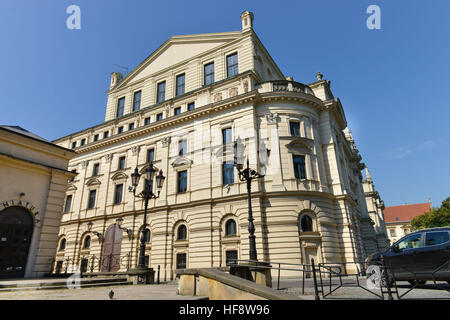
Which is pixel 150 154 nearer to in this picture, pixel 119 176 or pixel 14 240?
pixel 119 176

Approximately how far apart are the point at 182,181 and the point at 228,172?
17.0 ft

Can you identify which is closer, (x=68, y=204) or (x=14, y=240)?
(x=14, y=240)

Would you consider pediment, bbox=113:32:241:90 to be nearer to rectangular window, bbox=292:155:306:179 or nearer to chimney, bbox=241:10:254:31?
chimney, bbox=241:10:254:31

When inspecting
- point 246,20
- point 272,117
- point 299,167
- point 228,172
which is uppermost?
point 246,20

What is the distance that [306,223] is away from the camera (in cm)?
2108

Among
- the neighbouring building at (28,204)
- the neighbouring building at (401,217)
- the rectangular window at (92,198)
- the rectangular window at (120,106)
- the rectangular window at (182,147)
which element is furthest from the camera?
the neighbouring building at (401,217)

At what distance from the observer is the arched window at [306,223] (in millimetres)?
20906

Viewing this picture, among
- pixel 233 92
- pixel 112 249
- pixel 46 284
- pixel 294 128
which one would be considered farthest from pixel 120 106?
pixel 46 284

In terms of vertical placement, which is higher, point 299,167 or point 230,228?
point 299,167

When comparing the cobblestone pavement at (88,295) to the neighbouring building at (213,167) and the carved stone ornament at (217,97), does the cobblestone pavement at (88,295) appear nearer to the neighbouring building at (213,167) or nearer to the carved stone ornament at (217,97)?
the neighbouring building at (213,167)

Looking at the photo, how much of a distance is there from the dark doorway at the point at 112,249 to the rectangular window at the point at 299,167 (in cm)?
1872

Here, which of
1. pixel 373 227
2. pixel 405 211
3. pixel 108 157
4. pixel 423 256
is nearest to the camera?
Result: pixel 423 256

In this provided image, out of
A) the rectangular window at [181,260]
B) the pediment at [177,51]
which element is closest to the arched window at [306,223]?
the rectangular window at [181,260]
